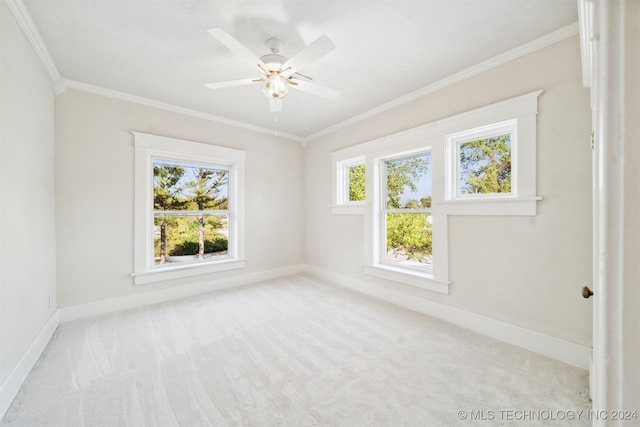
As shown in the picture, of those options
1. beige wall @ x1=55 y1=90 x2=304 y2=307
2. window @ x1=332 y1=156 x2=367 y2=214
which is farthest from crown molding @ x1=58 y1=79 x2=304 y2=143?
window @ x1=332 y1=156 x2=367 y2=214

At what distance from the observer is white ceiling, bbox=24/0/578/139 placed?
1.78 m

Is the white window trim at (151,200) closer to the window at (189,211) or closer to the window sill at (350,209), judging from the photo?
the window at (189,211)

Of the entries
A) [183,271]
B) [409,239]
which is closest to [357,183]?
[409,239]

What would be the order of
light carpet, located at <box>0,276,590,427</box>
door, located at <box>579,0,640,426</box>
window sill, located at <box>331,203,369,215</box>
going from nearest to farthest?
door, located at <box>579,0,640,426</box> → light carpet, located at <box>0,276,590,427</box> → window sill, located at <box>331,203,369,215</box>

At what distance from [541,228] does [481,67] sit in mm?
1533

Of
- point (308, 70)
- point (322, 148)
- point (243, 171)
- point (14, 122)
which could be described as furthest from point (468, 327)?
point (14, 122)

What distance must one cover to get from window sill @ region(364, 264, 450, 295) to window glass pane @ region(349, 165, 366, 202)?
104 cm

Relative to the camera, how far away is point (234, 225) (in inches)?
159

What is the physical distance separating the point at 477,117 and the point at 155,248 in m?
3.97

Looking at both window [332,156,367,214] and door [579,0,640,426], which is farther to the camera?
window [332,156,367,214]

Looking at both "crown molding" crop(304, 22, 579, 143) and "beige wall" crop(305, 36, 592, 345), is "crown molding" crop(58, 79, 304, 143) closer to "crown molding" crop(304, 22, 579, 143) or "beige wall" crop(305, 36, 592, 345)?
"crown molding" crop(304, 22, 579, 143)

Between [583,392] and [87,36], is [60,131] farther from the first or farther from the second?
[583,392]

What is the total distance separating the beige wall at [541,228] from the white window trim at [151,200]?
2.67 m

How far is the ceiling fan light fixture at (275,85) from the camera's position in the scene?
213 cm
